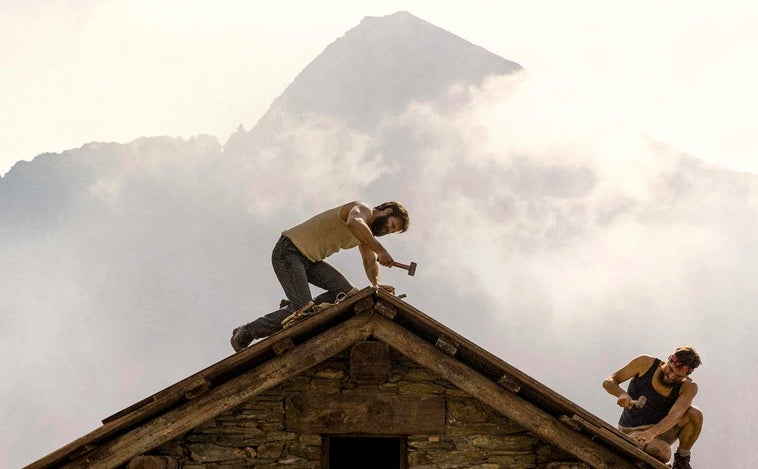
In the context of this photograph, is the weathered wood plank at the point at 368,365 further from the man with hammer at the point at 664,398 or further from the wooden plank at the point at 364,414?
the man with hammer at the point at 664,398

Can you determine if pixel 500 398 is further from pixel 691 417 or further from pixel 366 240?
pixel 691 417

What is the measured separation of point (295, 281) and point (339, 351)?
1997 millimetres

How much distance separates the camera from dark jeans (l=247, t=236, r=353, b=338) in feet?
37.1

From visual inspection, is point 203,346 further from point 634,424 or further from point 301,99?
point 634,424

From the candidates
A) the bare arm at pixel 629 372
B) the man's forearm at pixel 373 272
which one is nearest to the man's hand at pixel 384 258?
the man's forearm at pixel 373 272

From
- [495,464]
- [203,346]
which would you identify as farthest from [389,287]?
[203,346]

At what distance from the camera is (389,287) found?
10.0 m

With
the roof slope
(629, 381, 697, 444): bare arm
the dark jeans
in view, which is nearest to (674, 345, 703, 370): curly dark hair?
(629, 381, 697, 444): bare arm

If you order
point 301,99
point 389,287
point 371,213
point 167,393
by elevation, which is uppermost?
point 301,99

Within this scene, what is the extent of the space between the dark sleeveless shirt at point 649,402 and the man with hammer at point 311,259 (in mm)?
3015

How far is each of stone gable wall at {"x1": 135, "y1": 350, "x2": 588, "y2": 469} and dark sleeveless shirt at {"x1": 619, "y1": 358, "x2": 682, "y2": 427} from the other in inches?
74.7

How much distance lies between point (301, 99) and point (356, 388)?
102226 mm

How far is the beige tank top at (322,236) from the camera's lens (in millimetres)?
11266

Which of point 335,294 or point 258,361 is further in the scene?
point 335,294
